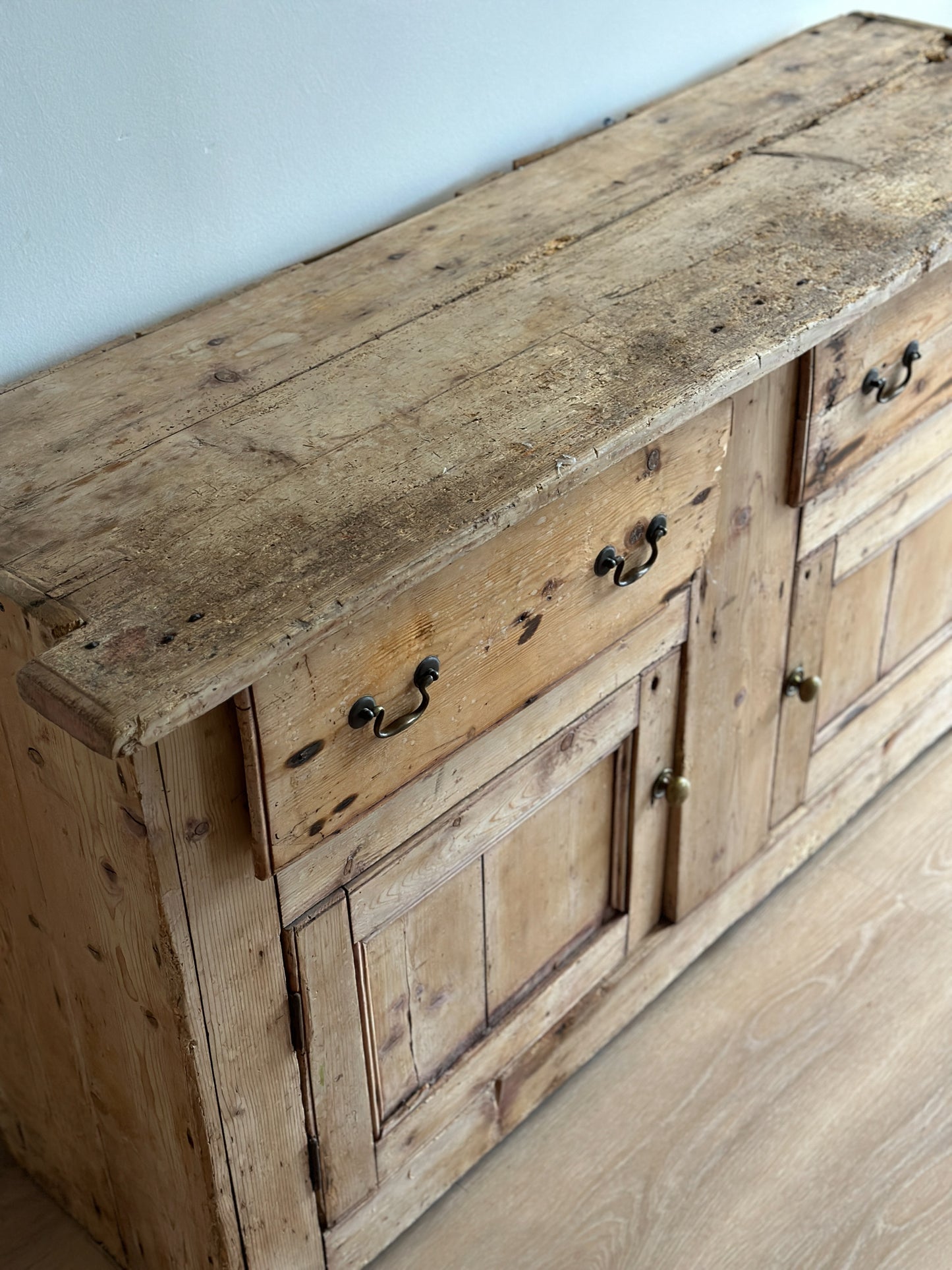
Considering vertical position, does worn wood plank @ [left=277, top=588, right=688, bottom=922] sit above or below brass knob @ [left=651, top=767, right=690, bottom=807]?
above

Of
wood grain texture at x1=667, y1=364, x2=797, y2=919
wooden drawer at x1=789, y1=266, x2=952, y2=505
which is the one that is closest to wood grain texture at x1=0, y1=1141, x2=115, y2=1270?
wood grain texture at x1=667, y1=364, x2=797, y2=919

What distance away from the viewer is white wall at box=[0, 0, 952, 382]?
1259 millimetres

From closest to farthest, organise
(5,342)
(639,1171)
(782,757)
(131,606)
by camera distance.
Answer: (131,606) → (5,342) → (639,1171) → (782,757)

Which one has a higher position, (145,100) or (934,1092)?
(145,100)

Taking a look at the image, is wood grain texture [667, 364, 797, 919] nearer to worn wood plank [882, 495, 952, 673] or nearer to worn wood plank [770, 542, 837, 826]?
worn wood plank [770, 542, 837, 826]

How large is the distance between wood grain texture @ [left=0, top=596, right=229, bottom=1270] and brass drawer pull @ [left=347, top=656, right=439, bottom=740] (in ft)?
0.57

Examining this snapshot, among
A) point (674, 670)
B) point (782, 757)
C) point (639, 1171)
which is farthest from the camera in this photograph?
point (782, 757)

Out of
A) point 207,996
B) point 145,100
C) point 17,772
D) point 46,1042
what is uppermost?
point 145,100

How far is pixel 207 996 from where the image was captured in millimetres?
1115

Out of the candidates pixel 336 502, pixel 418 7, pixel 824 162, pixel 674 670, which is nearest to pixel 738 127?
pixel 824 162

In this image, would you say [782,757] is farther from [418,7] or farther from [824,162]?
[418,7]

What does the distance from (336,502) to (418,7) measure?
71cm

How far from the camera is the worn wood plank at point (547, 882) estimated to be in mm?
1378

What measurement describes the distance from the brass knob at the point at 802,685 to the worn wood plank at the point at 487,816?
300 millimetres
